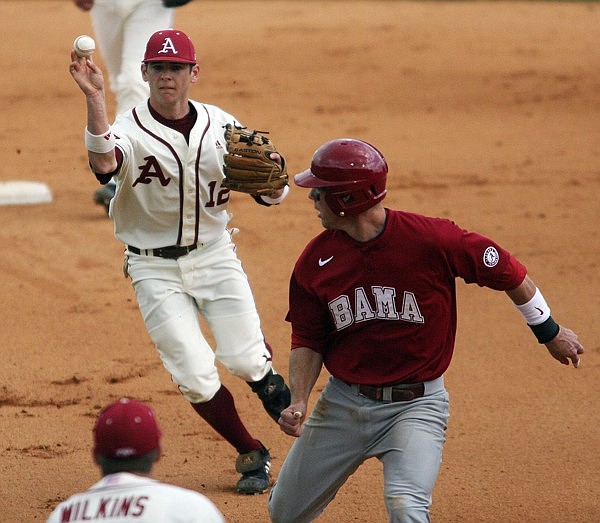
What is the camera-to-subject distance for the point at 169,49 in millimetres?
6086

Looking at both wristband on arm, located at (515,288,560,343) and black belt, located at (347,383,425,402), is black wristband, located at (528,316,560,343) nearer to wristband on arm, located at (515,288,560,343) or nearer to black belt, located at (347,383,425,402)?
wristband on arm, located at (515,288,560,343)

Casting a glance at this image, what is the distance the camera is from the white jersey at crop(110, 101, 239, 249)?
603cm

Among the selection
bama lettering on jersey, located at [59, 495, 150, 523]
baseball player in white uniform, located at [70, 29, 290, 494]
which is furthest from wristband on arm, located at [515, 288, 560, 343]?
bama lettering on jersey, located at [59, 495, 150, 523]

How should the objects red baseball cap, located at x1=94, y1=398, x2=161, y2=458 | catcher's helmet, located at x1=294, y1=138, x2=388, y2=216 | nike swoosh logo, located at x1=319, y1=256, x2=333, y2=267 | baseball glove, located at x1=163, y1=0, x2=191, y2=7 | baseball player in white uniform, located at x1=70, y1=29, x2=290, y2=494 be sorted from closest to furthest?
red baseball cap, located at x1=94, y1=398, x2=161, y2=458 < catcher's helmet, located at x1=294, y1=138, x2=388, y2=216 < nike swoosh logo, located at x1=319, y1=256, x2=333, y2=267 < baseball player in white uniform, located at x1=70, y1=29, x2=290, y2=494 < baseball glove, located at x1=163, y1=0, x2=191, y2=7

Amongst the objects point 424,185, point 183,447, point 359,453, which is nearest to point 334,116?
point 424,185

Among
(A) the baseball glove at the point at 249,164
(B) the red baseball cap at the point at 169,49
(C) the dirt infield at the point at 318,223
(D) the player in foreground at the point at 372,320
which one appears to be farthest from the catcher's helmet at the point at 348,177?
(C) the dirt infield at the point at 318,223

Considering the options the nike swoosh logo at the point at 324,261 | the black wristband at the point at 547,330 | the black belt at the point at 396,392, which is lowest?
the black belt at the point at 396,392

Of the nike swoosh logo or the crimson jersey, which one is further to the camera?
the nike swoosh logo

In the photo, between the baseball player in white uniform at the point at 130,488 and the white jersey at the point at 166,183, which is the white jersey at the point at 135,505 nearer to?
Answer: the baseball player in white uniform at the point at 130,488

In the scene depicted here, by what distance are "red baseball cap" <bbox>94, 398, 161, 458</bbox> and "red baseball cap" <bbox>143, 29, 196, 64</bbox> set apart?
294 cm

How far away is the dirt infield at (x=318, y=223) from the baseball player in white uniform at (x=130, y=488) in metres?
2.63

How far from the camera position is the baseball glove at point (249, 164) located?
6.08m

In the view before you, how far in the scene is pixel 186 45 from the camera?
20.2 ft

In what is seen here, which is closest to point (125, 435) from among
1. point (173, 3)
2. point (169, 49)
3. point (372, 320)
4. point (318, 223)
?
point (372, 320)
